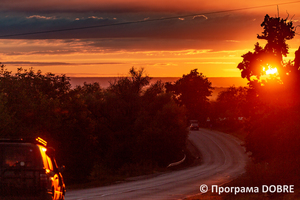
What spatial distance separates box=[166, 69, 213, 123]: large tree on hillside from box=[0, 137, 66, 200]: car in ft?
350

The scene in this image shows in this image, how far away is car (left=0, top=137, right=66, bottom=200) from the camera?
27.0ft

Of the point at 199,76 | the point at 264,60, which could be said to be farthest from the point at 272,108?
the point at 199,76

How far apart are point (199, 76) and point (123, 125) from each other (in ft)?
247

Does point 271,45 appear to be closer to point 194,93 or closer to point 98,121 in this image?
point 98,121

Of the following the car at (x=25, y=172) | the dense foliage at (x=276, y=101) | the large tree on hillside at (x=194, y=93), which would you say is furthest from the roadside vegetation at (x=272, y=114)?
the large tree on hillside at (x=194, y=93)

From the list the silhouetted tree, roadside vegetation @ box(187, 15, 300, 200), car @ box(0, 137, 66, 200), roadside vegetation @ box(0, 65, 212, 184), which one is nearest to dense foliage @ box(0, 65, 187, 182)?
roadside vegetation @ box(0, 65, 212, 184)

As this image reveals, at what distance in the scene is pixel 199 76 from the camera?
125625 millimetres

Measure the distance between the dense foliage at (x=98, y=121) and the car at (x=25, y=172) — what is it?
78.0ft

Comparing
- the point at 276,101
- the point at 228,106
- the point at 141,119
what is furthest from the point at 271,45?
the point at 228,106

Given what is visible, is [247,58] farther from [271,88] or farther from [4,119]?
[4,119]

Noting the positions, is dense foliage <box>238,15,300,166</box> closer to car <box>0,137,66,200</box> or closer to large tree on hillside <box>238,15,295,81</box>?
large tree on hillside <box>238,15,295,81</box>

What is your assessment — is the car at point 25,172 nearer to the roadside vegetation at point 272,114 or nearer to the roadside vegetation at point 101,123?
the roadside vegetation at point 272,114

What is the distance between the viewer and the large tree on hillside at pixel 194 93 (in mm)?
117000

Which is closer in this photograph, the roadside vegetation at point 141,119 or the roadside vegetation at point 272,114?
the roadside vegetation at point 272,114
